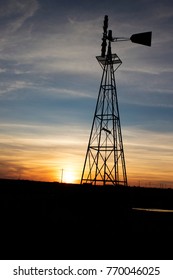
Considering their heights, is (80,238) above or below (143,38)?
below

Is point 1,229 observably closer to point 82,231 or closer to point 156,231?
point 82,231

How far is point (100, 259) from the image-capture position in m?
7.53

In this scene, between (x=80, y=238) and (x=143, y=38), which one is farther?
(x=143, y=38)

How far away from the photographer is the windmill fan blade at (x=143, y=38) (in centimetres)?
2790

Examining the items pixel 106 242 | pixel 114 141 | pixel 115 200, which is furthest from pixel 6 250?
pixel 114 141

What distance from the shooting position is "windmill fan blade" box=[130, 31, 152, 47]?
91.5 feet

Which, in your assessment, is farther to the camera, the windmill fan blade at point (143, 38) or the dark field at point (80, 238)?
the windmill fan blade at point (143, 38)

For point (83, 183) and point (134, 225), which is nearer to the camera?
point (134, 225)

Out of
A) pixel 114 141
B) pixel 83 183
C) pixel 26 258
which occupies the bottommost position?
pixel 26 258

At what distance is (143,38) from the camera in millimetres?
28391

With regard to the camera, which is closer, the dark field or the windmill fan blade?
the dark field

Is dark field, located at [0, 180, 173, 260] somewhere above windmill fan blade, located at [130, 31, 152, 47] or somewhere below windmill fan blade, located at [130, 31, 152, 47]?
below

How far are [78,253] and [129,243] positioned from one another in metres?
1.92

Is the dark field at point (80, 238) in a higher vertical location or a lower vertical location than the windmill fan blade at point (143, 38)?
lower
